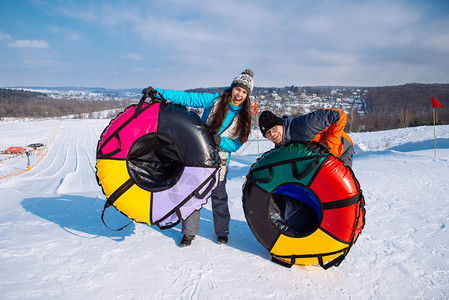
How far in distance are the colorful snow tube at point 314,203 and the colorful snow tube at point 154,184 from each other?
0.49 metres

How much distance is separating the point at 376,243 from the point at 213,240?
1740 mm

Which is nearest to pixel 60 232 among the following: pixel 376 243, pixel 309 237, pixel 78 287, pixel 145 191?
pixel 78 287

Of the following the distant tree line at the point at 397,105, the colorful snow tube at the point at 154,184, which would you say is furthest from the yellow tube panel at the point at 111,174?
the distant tree line at the point at 397,105

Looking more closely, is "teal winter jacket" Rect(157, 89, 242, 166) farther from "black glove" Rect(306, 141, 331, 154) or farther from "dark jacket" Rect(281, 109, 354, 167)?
"black glove" Rect(306, 141, 331, 154)

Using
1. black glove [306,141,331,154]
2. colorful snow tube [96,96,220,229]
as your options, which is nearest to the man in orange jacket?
black glove [306,141,331,154]

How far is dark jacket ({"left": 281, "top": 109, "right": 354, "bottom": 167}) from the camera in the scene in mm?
2281

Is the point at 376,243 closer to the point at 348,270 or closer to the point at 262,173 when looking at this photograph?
the point at 348,270

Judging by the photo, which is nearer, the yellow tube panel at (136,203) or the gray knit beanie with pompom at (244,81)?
the yellow tube panel at (136,203)

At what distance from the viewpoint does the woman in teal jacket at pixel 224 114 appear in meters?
2.68

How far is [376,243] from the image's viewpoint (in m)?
2.68

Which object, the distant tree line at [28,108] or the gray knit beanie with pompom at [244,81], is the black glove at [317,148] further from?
the distant tree line at [28,108]

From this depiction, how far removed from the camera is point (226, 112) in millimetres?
2688

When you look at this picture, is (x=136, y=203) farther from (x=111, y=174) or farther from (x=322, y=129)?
(x=322, y=129)

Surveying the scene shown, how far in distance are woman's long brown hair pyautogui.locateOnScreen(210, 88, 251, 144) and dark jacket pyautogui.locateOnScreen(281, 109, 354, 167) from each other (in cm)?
41
